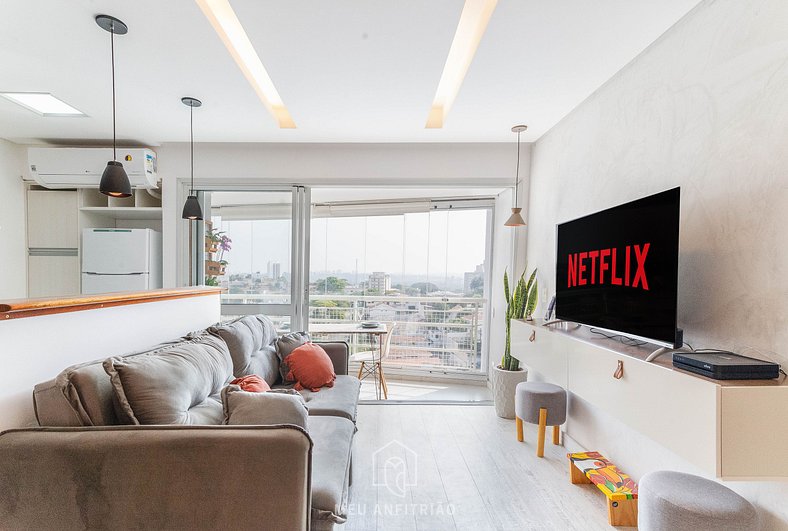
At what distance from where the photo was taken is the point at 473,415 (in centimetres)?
342

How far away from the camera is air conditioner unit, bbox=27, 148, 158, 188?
11.8 feet

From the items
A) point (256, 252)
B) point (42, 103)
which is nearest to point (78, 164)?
point (42, 103)

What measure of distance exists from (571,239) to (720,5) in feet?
4.18

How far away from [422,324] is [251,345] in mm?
2979

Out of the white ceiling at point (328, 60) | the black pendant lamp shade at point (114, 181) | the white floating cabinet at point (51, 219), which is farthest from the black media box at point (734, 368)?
the white floating cabinet at point (51, 219)

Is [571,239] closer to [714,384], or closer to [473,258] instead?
[714,384]

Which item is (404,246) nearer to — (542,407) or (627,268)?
(542,407)

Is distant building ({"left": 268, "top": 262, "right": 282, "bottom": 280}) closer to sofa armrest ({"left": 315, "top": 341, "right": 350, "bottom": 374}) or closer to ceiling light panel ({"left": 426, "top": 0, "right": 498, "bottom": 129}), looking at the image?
sofa armrest ({"left": 315, "top": 341, "right": 350, "bottom": 374})

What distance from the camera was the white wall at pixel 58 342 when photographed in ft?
4.16

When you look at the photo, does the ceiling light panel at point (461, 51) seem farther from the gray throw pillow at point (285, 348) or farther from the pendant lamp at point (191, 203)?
the gray throw pillow at point (285, 348)

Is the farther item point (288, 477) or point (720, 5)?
point (720, 5)

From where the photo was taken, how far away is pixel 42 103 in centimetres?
291

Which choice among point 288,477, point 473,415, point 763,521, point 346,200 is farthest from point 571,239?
point 346,200

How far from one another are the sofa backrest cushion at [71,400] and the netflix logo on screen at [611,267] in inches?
87.4
